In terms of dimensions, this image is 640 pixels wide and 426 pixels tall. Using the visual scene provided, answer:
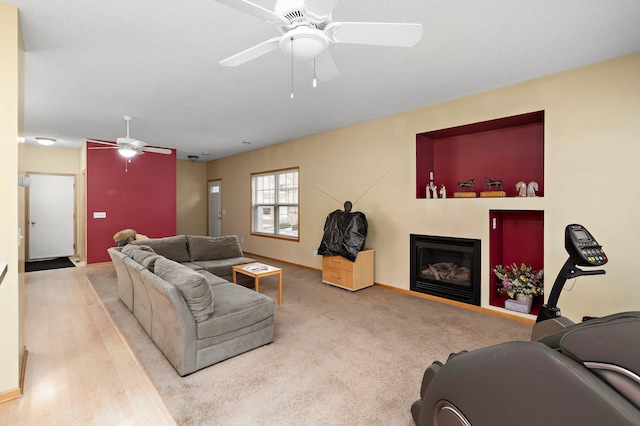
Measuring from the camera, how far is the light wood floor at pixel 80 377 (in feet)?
6.18

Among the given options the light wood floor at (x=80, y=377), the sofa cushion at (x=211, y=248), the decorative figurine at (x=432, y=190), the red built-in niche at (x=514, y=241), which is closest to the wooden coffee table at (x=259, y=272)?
the sofa cushion at (x=211, y=248)

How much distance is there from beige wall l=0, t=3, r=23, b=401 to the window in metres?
4.66

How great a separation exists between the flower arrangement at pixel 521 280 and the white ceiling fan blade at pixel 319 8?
3.59m

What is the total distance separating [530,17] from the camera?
2207 millimetres

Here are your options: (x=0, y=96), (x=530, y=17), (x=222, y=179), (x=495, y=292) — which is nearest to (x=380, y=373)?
(x=495, y=292)

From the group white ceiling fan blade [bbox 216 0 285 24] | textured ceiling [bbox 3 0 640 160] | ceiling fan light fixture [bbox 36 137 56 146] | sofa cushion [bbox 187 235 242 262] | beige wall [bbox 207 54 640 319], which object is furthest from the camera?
ceiling fan light fixture [bbox 36 137 56 146]

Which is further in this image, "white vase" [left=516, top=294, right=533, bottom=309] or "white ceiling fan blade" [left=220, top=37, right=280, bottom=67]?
"white vase" [left=516, top=294, right=533, bottom=309]

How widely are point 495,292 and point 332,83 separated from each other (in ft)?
10.8

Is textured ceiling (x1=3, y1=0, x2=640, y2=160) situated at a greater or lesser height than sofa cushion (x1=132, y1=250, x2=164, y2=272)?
greater

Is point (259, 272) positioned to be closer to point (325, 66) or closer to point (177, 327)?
point (177, 327)

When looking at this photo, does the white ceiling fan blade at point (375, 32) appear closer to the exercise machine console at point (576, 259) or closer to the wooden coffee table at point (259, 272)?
the exercise machine console at point (576, 259)

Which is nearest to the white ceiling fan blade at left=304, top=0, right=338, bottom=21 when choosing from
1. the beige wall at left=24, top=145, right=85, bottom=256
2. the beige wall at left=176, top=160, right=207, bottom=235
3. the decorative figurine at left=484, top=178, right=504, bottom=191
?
the decorative figurine at left=484, top=178, right=504, bottom=191

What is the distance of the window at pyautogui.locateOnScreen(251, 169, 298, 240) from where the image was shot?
264 inches

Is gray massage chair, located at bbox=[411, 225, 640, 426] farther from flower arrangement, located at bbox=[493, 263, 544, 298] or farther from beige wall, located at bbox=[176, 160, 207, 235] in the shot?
beige wall, located at bbox=[176, 160, 207, 235]
